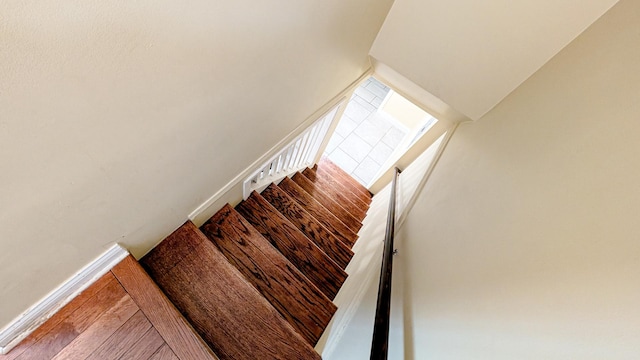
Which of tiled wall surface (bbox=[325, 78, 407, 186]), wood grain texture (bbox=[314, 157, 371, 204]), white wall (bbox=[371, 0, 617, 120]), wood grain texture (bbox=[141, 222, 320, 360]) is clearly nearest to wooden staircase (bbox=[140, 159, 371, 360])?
wood grain texture (bbox=[141, 222, 320, 360])

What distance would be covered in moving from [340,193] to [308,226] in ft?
3.83

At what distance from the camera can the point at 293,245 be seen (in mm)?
2047

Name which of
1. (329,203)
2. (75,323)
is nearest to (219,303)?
(75,323)

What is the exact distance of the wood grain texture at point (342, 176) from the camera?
3.71 meters

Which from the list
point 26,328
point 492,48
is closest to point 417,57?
point 492,48

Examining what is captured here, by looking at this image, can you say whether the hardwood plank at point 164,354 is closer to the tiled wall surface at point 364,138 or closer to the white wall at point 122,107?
the white wall at point 122,107

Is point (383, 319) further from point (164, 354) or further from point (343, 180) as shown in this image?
point (343, 180)

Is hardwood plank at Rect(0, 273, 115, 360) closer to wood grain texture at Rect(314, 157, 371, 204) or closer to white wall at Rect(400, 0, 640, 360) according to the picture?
white wall at Rect(400, 0, 640, 360)

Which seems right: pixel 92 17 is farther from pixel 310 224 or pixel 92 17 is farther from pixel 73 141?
pixel 310 224

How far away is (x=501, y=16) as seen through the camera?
127cm

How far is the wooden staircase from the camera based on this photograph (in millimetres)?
1271

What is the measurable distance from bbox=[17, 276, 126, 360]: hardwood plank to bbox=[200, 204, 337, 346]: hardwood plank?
0.61m

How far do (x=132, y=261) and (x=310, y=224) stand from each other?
148 cm

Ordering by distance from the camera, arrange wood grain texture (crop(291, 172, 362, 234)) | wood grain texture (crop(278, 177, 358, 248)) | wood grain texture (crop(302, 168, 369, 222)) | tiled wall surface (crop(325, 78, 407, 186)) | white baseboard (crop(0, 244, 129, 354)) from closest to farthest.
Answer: white baseboard (crop(0, 244, 129, 354)) < wood grain texture (crop(278, 177, 358, 248)) < wood grain texture (crop(291, 172, 362, 234)) < wood grain texture (crop(302, 168, 369, 222)) < tiled wall surface (crop(325, 78, 407, 186))
